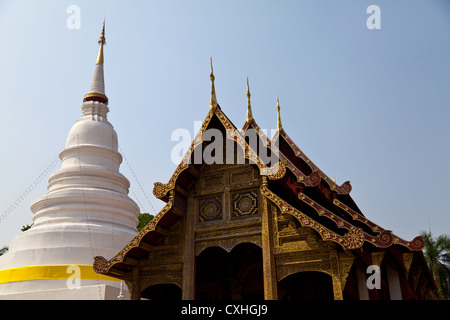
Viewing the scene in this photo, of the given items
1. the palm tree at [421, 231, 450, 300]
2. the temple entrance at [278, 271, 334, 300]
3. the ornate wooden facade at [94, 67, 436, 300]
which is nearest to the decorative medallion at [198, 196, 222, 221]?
the ornate wooden facade at [94, 67, 436, 300]

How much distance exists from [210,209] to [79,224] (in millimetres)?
10638

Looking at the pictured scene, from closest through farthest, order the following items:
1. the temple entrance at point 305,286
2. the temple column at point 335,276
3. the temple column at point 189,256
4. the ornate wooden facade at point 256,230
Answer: the temple column at point 335,276 < the ornate wooden facade at point 256,230 < the temple column at point 189,256 < the temple entrance at point 305,286

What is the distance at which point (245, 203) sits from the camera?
917 cm

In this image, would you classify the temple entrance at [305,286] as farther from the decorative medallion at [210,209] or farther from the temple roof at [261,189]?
the decorative medallion at [210,209]

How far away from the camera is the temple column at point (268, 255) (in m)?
8.13

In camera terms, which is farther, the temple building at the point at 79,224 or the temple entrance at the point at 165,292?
the temple building at the point at 79,224

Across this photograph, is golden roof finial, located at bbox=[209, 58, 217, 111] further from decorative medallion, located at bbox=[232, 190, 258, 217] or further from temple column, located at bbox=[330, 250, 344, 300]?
temple column, located at bbox=[330, 250, 344, 300]

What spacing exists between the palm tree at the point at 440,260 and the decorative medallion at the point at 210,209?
27.3m

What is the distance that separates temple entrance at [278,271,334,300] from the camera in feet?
35.6

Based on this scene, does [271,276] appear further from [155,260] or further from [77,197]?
[77,197]

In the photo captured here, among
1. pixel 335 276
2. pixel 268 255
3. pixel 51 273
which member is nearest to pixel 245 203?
pixel 268 255

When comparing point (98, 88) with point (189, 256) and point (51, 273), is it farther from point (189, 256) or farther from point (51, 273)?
point (189, 256)

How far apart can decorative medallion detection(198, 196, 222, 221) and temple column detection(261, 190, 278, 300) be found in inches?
42.0

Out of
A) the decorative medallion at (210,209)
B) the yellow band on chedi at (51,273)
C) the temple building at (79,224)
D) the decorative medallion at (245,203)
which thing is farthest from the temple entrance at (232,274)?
the yellow band on chedi at (51,273)
